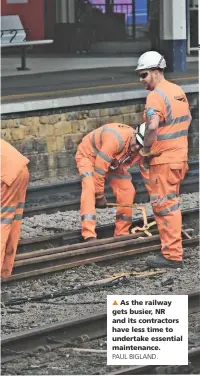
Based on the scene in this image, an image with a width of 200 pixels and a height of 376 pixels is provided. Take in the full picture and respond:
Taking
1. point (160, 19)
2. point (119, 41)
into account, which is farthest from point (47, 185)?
point (119, 41)

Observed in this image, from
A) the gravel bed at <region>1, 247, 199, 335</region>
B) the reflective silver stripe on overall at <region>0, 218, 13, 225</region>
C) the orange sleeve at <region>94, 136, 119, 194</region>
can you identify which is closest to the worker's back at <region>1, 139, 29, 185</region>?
the reflective silver stripe on overall at <region>0, 218, 13, 225</region>

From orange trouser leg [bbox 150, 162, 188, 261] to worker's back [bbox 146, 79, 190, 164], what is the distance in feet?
0.30

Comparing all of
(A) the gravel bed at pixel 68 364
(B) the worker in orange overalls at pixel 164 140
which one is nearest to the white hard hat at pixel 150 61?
(B) the worker in orange overalls at pixel 164 140

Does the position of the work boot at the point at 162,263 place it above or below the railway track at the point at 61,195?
below

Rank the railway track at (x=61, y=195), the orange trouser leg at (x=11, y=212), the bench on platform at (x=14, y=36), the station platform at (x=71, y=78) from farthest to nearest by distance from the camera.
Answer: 1. the bench on platform at (x=14, y=36)
2. the station platform at (x=71, y=78)
3. the railway track at (x=61, y=195)
4. the orange trouser leg at (x=11, y=212)

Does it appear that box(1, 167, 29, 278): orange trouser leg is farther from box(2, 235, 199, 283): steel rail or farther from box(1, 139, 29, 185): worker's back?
box(2, 235, 199, 283): steel rail

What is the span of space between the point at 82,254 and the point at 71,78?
33.5 feet

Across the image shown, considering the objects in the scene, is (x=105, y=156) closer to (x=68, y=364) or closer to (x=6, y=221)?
(x=6, y=221)

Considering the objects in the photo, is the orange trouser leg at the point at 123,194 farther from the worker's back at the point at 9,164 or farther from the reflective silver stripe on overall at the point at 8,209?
the worker's back at the point at 9,164

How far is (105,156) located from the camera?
1068 centimetres

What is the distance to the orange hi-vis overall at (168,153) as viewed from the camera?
9.80 m

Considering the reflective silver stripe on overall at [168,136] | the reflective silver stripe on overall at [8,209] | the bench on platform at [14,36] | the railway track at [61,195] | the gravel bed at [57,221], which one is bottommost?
the gravel bed at [57,221]

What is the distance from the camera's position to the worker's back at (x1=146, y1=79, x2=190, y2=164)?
9.82 metres

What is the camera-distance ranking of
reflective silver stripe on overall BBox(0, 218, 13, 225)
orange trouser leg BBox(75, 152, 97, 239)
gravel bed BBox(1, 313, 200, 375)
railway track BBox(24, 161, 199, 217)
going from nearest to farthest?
gravel bed BBox(1, 313, 200, 375) < reflective silver stripe on overall BBox(0, 218, 13, 225) < orange trouser leg BBox(75, 152, 97, 239) < railway track BBox(24, 161, 199, 217)
